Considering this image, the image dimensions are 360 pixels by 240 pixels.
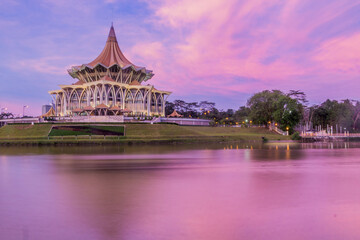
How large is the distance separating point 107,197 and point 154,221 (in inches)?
108

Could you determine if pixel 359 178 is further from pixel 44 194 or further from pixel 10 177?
pixel 10 177

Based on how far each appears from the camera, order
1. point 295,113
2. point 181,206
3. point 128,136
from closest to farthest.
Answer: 1. point 181,206
2. point 128,136
3. point 295,113

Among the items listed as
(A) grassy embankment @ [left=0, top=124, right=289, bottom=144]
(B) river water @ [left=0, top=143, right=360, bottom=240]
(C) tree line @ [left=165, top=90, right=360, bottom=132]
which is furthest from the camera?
(C) tree line @ [left=165, top=90, right=360, bottom=132]

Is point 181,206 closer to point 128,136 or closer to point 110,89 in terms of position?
point 128,136

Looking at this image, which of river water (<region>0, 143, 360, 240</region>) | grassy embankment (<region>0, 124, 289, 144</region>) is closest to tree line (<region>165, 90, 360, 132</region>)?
grassy embankment (<region>0, 124, 289, 144</region>)

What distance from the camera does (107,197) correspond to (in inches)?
351

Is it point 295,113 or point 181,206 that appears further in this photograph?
point 295,113

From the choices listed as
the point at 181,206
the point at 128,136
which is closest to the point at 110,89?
the point at 128,136

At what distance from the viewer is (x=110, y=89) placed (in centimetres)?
6812

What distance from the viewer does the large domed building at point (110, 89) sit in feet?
223

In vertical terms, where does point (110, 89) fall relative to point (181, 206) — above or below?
above

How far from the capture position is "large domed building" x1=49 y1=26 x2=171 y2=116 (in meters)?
68.1

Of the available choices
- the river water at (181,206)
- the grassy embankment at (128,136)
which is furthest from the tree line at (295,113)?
the river water at (181,206)

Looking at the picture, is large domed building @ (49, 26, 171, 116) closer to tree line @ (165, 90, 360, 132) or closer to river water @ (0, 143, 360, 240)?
tree line @ (165, 90, 360, 132)
